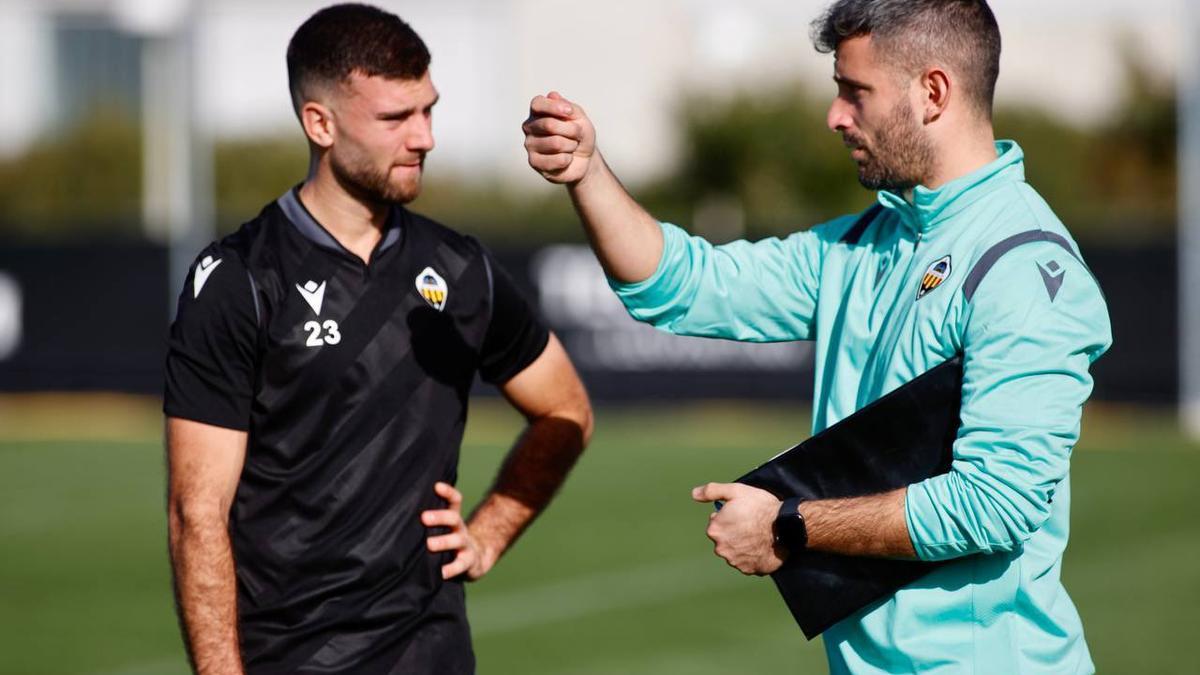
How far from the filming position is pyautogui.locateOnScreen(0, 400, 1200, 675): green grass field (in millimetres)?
9203

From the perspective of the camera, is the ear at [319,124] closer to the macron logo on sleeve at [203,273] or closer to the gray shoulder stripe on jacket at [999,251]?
the macron logo on sleeve at [203,273]

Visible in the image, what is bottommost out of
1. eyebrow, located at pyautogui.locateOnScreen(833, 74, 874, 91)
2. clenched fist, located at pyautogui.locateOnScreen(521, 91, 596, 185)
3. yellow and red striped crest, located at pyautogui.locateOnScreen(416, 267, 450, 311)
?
yellow and red striped crest, located at pyautogui.locateOnScreen(416, 267, 450, 311)

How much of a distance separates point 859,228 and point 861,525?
2.88ft

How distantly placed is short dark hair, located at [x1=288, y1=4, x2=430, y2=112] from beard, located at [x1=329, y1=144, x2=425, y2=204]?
0.22m

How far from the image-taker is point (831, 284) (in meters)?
4.11

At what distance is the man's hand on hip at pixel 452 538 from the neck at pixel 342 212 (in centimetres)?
67

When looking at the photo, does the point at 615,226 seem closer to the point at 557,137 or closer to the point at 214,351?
the point at 557,137

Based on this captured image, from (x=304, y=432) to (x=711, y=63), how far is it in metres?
31.7

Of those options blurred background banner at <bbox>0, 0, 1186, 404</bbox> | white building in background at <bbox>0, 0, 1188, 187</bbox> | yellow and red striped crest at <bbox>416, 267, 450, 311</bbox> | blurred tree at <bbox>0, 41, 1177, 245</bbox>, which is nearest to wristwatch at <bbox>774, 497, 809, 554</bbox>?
yellow and red striped crest at <bbox>416, 267, 450, 311</bbox>

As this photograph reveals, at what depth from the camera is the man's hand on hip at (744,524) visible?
12.1 feet

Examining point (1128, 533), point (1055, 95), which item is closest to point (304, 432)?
point (1128, 533)

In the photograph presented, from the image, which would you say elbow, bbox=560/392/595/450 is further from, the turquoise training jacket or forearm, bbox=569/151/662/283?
forearm, bbox=569/151/662/283

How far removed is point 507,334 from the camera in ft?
15.5

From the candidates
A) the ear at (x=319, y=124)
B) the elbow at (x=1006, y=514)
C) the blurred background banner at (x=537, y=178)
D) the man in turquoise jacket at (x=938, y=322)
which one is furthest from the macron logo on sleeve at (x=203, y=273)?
the blurred background banner at (x=537, y=178)
